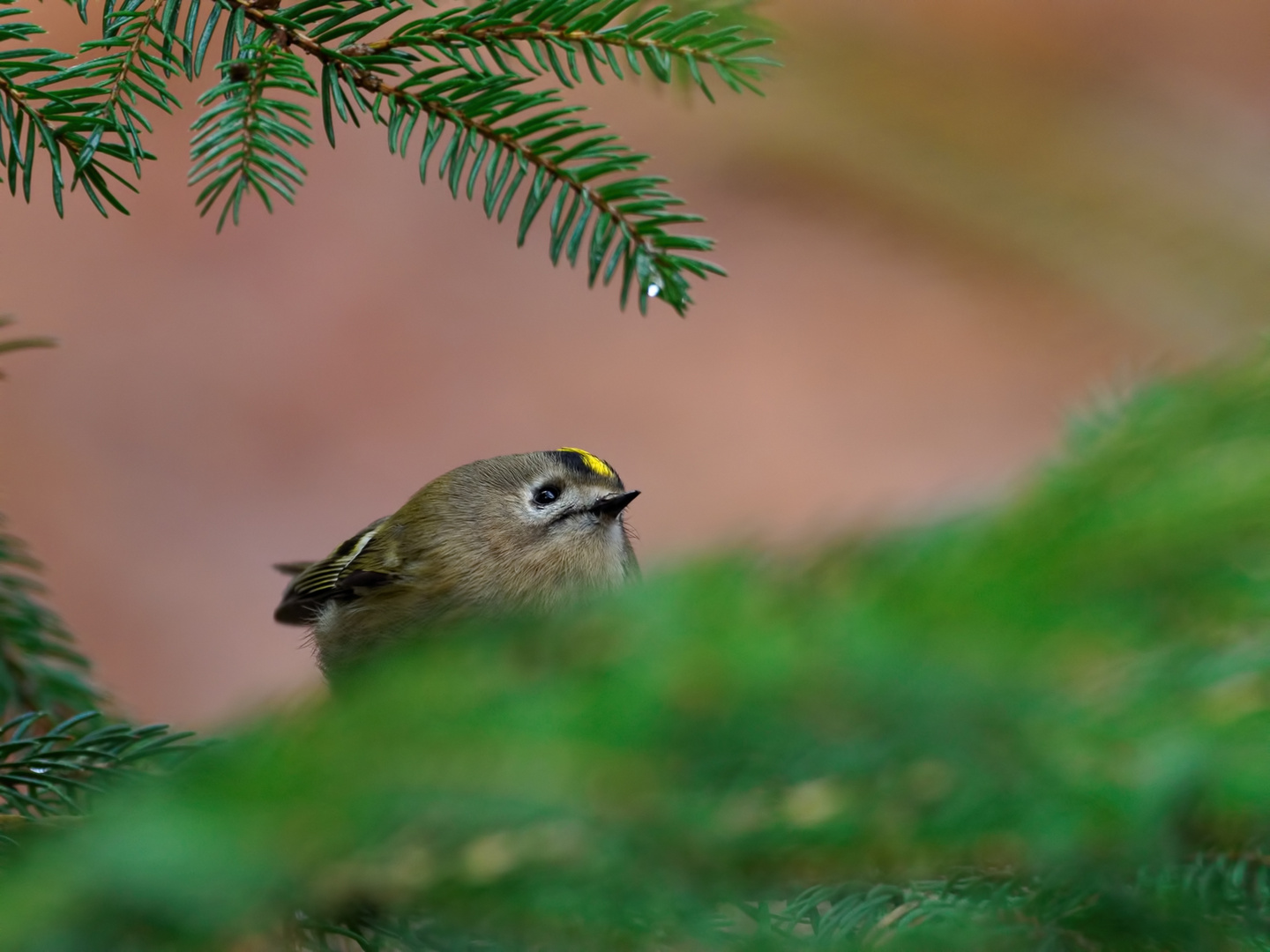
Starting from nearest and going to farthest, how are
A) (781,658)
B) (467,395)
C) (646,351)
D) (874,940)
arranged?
1. (781,658)
2. (874,940)
3. (467,395)
4. (646,351)

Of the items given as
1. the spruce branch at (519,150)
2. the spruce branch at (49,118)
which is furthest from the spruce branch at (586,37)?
the spruce branch at (49,118)

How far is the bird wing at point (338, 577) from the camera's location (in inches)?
42.8

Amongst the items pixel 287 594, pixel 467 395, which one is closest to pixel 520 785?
pixel 287 594

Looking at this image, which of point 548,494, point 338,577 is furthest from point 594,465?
point 338,577

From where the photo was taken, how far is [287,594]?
129 cm

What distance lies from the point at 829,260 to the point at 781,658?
8.89ft

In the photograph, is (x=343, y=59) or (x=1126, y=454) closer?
(x=1126, y=454)

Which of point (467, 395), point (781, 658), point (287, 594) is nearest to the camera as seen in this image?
point (781, 658)

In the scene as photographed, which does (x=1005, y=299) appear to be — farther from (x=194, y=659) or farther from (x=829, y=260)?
(x=194, y=659)

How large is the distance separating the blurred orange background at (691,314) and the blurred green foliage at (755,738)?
61.1 inches

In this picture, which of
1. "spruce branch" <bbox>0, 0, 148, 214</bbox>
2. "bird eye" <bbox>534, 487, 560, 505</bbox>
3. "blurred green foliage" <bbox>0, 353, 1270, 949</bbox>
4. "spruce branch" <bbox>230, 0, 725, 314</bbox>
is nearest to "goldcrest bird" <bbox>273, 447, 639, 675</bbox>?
"bird eye" <bbox>534, 487, 560, 505</bbox>

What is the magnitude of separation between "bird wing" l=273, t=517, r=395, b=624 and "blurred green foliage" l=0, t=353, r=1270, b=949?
2.70ft

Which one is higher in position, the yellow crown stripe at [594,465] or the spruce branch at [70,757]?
the yellow crown stripe at [594,465]

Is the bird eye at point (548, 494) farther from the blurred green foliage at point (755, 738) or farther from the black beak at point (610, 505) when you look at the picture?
the blurred green foliage at point (755, 738)
